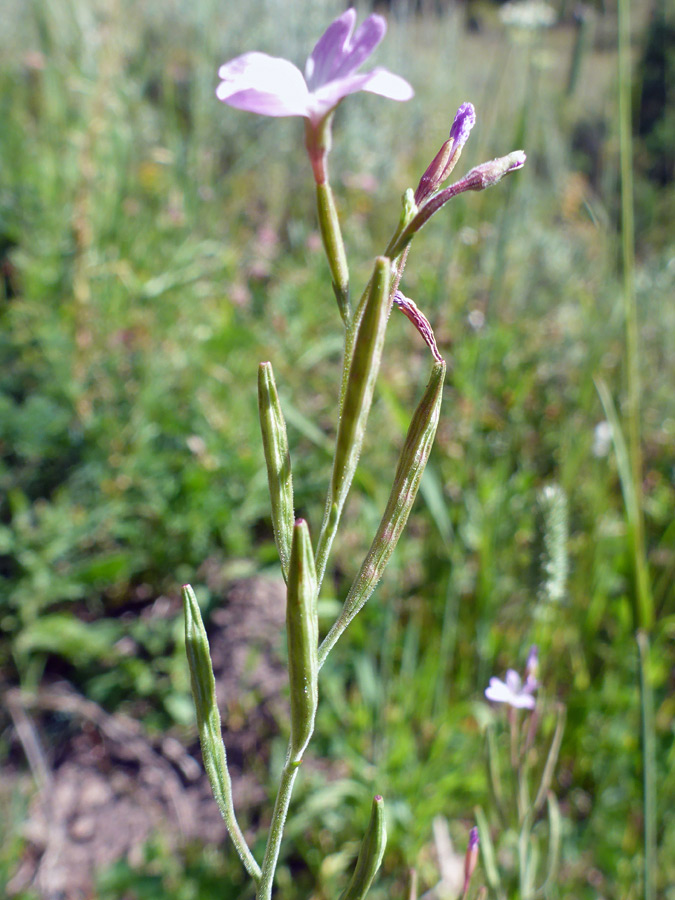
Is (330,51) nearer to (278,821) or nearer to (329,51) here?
(329,51)

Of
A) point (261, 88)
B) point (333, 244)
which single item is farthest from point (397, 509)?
point (261, 88)

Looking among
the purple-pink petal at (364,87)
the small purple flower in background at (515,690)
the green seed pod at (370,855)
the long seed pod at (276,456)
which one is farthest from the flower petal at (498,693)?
the purple-pink petal at (364,87)

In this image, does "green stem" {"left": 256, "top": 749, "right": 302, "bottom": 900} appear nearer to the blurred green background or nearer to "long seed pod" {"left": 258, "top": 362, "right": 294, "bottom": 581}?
"long seed pod" {"left": 258, "top": 362, "right": 294, "bottom": 581}

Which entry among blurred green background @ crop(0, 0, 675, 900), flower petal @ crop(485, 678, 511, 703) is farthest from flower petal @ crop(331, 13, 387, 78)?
blurred green background @ crop(0, 0, 675, 900)

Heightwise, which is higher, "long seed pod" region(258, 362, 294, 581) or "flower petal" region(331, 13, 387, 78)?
"flower petal" region(331, 13, 387, 78)

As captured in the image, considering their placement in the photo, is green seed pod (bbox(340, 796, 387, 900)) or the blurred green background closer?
green seed pod (bbox(340, 796, 387, 900))

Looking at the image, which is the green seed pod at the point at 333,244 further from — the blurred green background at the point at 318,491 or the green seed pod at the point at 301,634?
the blurred green background at the point at 318,491
